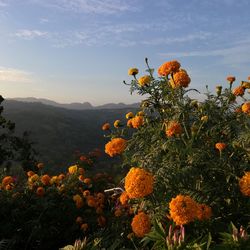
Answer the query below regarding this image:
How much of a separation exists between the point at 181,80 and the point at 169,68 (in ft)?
0.93

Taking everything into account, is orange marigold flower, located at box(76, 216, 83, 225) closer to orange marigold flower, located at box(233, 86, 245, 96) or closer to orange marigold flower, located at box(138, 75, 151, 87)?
orange marigold flower, located at box(138, 75, 151, 87)

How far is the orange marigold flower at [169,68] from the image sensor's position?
16.1ft

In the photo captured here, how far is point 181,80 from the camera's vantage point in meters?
4.70

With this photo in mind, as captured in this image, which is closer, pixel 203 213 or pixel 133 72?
pixel 203 213

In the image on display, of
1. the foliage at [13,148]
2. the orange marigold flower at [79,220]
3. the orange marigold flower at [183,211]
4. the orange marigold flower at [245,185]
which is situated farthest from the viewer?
the foliage at [13,148]

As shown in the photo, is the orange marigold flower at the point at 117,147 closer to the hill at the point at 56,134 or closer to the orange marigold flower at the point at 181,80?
the orange marigold flower at the point at 181,80

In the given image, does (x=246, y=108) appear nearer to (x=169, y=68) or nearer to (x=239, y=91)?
(x=239, y=91)

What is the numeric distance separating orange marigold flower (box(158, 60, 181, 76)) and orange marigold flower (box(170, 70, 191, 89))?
0.50ft

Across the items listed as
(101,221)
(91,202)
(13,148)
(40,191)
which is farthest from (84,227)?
(13,148)

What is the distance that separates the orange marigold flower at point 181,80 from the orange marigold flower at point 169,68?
0.50ft

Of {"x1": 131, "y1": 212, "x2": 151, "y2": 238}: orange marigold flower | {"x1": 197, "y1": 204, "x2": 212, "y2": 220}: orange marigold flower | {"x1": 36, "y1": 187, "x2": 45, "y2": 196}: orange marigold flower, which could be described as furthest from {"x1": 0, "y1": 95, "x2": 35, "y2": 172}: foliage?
{"x1": 197, "y1": 204, "x2": 212, "y2": 220}: orange marigold flower

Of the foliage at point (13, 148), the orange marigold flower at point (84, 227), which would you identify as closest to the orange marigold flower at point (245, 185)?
the orange marigold flower at point (84, 227)

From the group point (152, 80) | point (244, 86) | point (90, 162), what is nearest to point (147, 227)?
point (152, 80)

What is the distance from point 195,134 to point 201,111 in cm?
32
